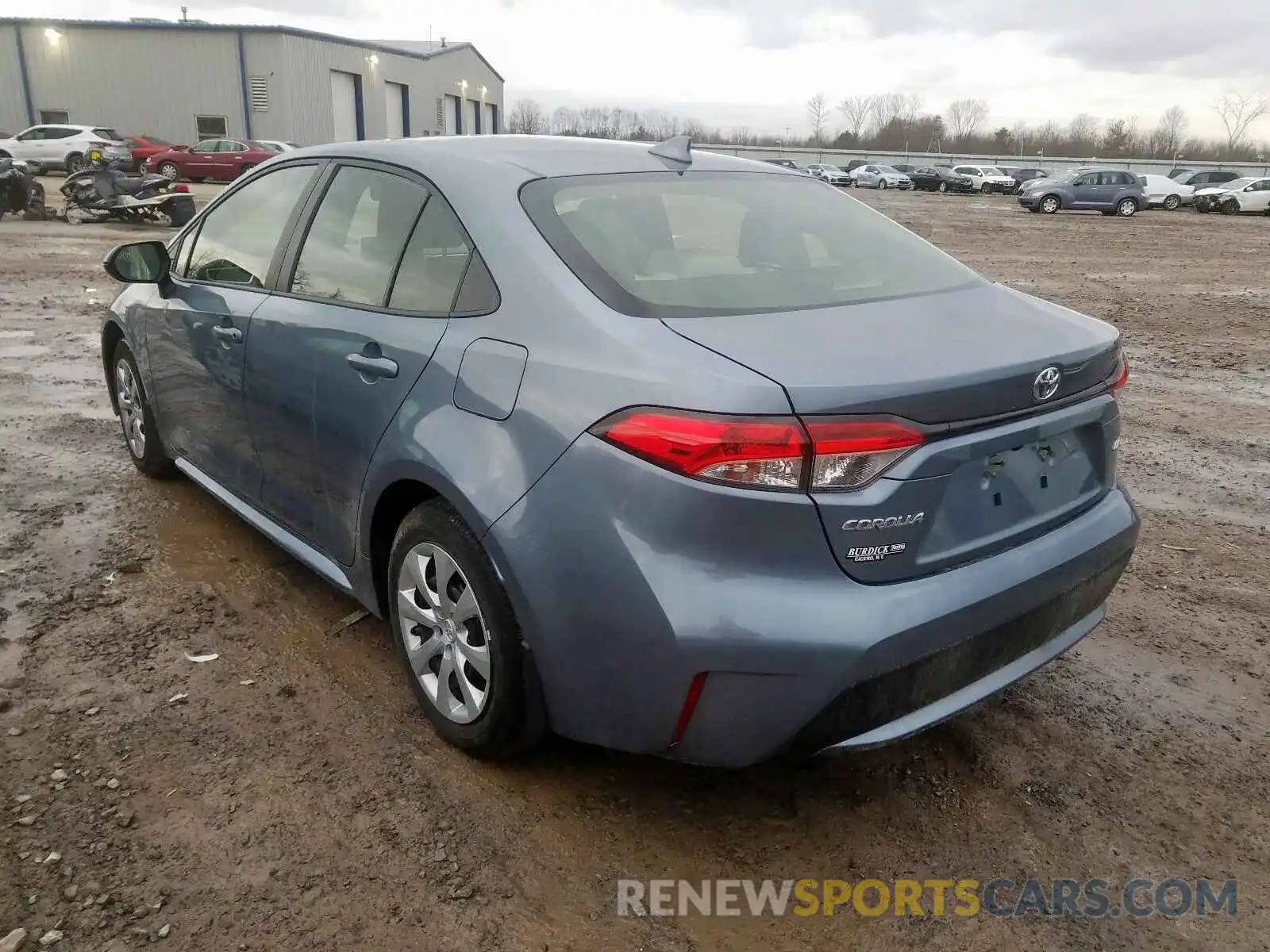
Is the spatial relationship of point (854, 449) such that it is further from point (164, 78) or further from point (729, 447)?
point (164, 78)

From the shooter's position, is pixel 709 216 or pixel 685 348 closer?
pixel 685 348

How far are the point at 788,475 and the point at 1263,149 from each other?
11810cm

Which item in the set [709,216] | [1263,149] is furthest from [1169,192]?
[1263,149]

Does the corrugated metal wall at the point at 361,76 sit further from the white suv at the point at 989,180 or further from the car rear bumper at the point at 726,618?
the car rear bumper at the point at 726,618

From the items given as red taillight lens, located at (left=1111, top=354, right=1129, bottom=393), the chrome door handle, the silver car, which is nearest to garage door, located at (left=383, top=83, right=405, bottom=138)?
the silver car

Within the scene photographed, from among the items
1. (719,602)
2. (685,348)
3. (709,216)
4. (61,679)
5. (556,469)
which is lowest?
(61,679)

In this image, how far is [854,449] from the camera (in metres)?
2.04

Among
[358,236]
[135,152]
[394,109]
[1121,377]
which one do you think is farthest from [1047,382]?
[394,109]

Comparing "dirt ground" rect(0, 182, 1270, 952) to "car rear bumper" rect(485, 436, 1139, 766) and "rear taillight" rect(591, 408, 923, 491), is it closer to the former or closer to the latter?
"car rear bumper" rect(485, 436, 1139, 766)

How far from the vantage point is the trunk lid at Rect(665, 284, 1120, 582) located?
208cm

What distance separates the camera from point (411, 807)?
8.41 ft

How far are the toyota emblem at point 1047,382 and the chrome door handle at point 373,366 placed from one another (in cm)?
168

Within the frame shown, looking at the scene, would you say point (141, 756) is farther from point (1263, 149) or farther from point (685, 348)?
point (1263, 149)

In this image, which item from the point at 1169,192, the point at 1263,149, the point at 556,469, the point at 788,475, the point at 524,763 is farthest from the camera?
the point at 1263,149
